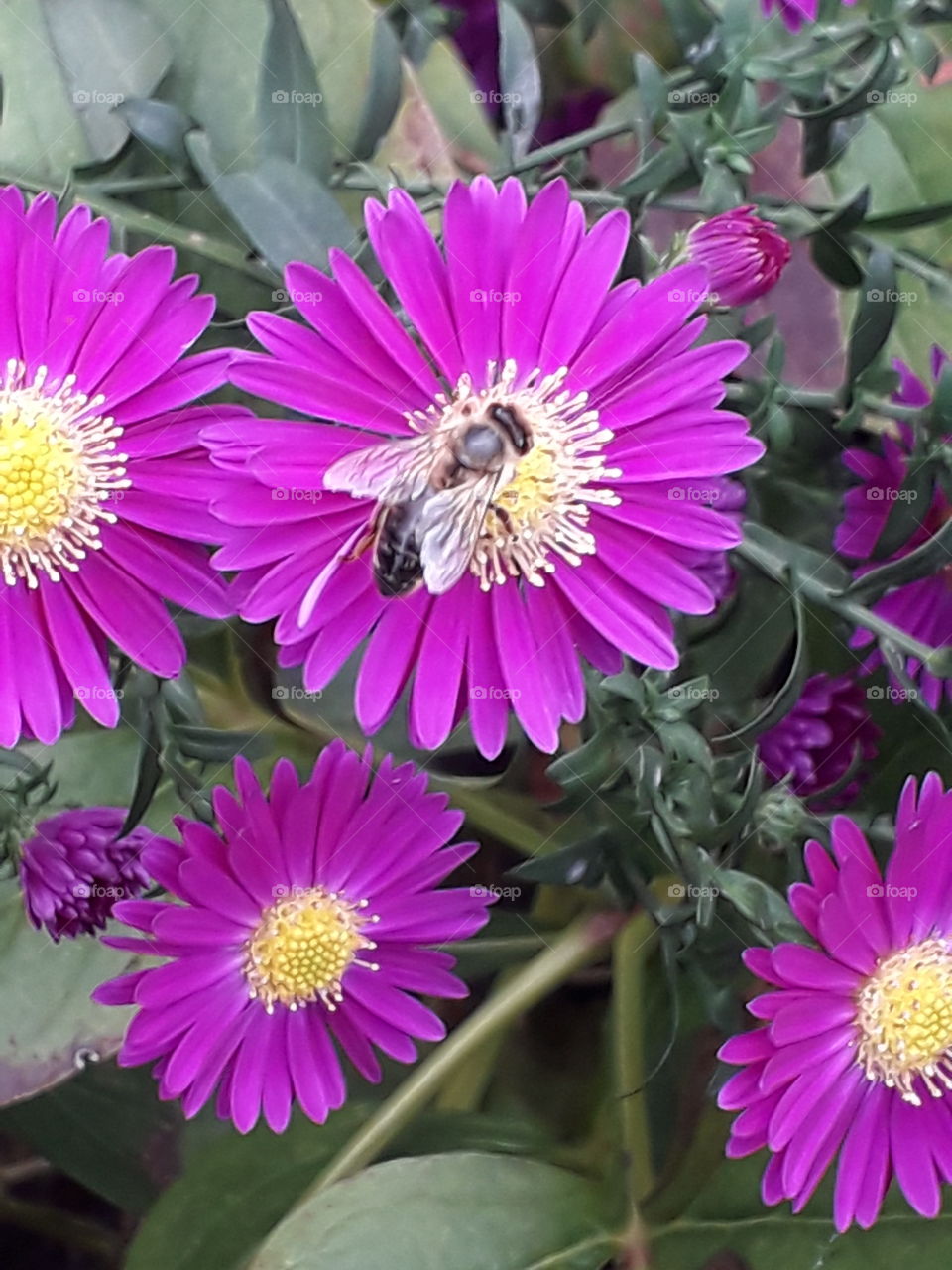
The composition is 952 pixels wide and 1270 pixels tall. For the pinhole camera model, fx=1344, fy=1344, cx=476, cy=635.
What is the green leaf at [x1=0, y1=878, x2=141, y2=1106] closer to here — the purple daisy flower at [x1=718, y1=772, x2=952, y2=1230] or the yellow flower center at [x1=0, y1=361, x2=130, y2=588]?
the yellow flower center at [x1=0, y1=361, x2=130, y2=588]

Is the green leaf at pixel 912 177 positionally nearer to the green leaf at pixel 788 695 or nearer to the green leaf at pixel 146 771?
the green leaf at pixel 788 695

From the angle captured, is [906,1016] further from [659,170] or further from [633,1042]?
[659,170]

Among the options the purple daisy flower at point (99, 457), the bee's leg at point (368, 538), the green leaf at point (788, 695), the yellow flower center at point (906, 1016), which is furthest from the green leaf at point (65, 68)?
the yellow flower center at point (906, 1016)

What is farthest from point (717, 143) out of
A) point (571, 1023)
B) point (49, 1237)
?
point (49, 1237)

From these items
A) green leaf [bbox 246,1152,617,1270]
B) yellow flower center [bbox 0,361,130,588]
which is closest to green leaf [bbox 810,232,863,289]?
yellow flower center [bbox 0,361,130,588]

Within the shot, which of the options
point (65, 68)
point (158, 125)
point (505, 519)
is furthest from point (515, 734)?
point (65, 68)
